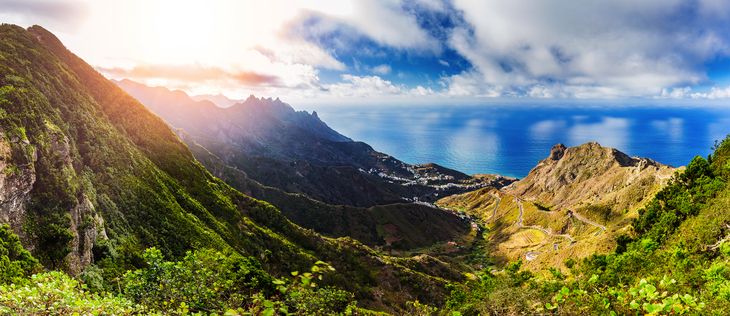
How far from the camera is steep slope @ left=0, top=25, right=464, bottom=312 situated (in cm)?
2262

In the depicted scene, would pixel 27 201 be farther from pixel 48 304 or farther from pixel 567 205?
pixel 567 205

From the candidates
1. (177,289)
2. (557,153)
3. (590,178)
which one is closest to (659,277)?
(177,289)

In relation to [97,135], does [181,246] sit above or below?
below

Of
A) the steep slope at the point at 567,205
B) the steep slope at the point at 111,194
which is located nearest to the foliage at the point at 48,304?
the steep slope at the point at 111,194

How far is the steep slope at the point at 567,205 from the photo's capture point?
221 feet

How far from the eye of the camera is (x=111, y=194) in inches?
1303

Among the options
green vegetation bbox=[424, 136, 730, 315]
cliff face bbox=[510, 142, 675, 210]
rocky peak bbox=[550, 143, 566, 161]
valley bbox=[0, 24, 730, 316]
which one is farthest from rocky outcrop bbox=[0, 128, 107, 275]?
rocky peak bbox=[550, 143, 566, 161]

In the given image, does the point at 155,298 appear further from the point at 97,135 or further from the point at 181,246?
the point at 97,135

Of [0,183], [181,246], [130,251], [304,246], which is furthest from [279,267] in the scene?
[0,183]

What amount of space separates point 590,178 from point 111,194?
15774 centimetres

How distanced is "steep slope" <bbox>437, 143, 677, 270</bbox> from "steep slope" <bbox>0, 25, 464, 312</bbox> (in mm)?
32612

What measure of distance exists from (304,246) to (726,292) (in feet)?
175

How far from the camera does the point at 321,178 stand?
159m

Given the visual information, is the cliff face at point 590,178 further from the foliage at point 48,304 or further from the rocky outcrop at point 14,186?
the rocky outcrop at point 14,186
